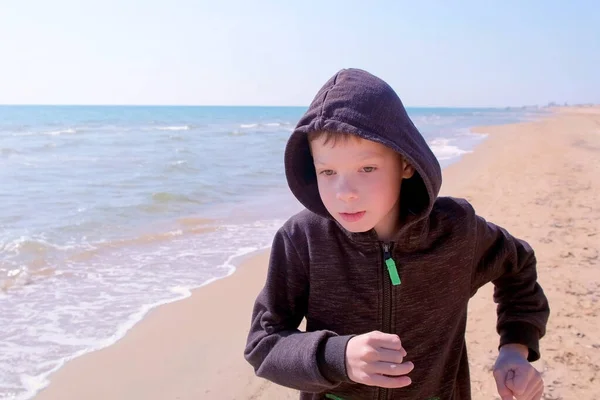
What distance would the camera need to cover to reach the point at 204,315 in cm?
451

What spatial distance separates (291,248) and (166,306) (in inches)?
139

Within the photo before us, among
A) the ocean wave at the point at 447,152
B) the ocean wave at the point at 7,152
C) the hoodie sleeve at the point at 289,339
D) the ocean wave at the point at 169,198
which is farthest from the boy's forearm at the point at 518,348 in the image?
the ocean wave at the point at 7,152

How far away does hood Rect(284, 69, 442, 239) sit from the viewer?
51.1 inches

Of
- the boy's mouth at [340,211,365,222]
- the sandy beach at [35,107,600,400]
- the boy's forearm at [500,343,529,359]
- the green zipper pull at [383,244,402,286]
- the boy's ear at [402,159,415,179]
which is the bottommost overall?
the sandy beach at [35,107,600,400]

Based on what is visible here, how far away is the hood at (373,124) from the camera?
4.25 ft

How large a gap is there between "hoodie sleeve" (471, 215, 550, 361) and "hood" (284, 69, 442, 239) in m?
→ 0.21

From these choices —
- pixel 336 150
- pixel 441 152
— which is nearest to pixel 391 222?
pixel 336 150

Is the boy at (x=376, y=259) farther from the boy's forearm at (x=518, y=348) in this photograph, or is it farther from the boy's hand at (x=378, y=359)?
the boy's hand at (x=378, y=359)

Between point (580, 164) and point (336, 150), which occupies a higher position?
point (336, 150)

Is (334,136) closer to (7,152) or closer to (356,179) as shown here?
(356,179)

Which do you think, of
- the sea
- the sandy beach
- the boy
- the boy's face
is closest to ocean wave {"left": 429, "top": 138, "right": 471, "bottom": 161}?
the sea

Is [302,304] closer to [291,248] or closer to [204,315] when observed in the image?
[291,248]

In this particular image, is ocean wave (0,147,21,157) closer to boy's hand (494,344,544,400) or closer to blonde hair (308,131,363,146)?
blonde hair (308,131,363,146)

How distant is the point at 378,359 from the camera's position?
3.66 ft
